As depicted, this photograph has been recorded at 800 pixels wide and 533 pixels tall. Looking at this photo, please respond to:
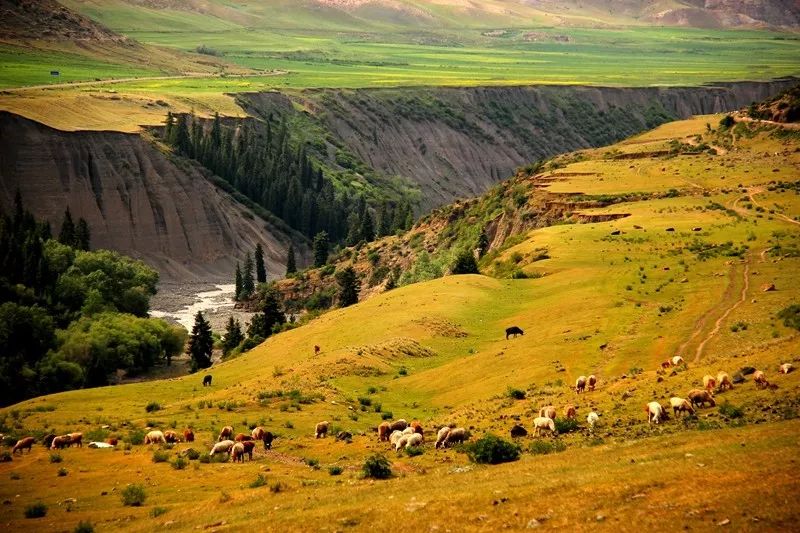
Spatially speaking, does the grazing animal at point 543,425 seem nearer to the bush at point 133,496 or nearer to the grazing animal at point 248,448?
the grazing animal at point 248,448

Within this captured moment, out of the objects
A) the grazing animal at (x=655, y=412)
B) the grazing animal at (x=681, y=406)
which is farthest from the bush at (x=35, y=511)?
the grazing animal at (x=681, y=406)

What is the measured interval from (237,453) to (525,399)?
13571mm

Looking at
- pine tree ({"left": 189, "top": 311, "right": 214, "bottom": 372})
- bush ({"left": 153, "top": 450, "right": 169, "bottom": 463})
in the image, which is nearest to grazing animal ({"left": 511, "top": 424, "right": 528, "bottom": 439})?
bush ({"left": 153, "top": 450, "right": 169, "bottom": 463})

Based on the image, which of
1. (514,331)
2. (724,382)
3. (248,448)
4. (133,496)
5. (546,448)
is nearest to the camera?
(133,496)

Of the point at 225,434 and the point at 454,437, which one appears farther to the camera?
the point at 225,434

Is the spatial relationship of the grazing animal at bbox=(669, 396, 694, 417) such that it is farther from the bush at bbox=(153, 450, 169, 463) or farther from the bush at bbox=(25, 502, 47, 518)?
the bush at bbox=(25, 502, 47, 518)

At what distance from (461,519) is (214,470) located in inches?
531

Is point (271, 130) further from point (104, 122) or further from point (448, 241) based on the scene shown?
point (448, 241)

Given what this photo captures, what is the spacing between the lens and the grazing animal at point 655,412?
39.7 metres

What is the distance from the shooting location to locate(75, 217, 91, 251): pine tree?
447ft

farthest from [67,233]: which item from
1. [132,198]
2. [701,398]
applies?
[701,398]

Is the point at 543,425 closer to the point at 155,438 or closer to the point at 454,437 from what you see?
the point at 454,437

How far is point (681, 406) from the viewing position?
4003 cm

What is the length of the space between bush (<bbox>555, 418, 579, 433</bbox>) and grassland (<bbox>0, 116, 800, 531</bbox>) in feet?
2.10
